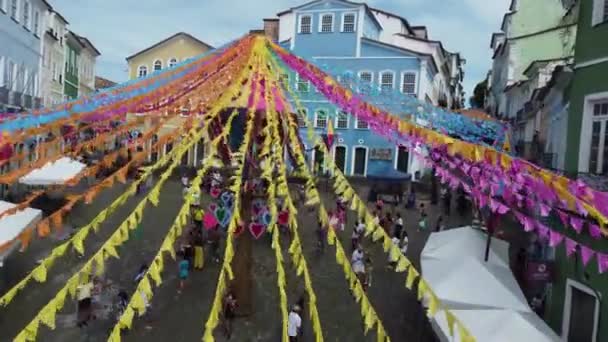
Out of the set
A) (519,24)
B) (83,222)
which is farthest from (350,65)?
(83,222)

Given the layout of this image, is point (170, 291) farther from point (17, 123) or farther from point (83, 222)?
point (83, 222)

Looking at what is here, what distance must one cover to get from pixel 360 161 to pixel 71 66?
21826mm

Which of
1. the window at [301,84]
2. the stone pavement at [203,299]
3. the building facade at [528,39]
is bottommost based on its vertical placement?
the stone pavement at [203,299]

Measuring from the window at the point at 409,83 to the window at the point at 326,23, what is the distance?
17.0 ft

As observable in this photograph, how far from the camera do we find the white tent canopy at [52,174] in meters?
20.0

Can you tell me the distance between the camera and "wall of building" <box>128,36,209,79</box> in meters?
37.4

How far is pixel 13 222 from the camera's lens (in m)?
13.1

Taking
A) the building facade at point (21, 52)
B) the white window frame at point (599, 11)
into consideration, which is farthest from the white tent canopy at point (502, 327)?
the building facade at point (21, 52)

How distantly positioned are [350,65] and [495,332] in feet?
83.3

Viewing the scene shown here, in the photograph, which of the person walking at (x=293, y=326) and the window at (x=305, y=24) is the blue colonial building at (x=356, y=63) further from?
the person walking at (x=293, y=326)

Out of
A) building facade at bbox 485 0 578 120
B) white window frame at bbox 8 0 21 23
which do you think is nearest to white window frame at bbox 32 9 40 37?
white window frame at bbox 8 0 21 23

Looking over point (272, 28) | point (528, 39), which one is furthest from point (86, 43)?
point (528, 39)

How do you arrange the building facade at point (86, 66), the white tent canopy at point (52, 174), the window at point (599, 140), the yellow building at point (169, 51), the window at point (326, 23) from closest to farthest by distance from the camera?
the window at point (599, 140), the white tent canopy at point (52, 174), the window at point (326, 23), the yellow building at point (169, 51), the building facade at point (86, 66)

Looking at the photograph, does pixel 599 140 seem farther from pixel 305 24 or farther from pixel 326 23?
pixel 305 24
